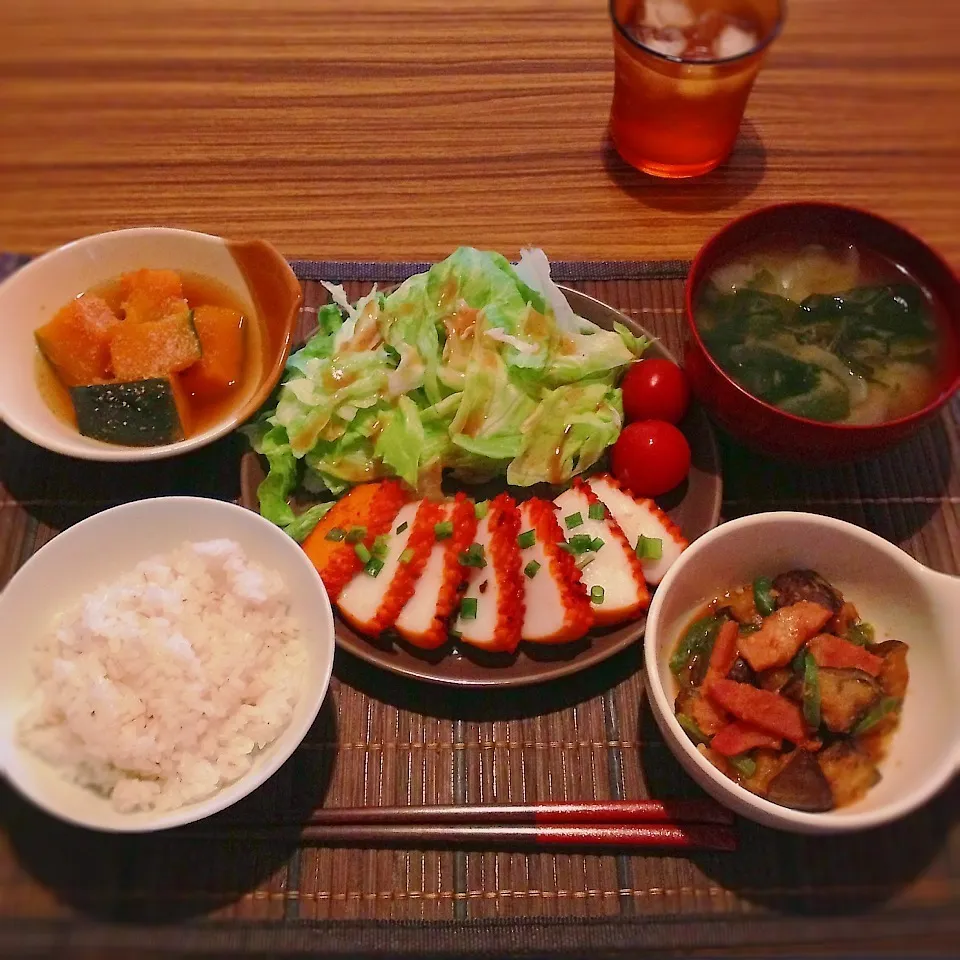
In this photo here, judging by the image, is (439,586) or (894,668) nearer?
(894,668)

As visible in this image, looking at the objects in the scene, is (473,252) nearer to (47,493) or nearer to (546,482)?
(546,482)

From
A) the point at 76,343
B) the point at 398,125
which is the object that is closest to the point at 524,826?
the point at 76,343

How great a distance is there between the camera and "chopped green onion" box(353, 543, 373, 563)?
159 cm

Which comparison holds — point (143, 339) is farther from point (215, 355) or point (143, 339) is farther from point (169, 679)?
point (169, 679)

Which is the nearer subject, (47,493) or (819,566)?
(819,566)

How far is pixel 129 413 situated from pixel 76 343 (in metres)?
0.24

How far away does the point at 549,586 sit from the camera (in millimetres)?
1533

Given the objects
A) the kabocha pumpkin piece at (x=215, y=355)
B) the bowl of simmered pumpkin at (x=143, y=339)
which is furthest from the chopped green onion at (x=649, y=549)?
the kabocha pumpkin piece at (x=215, y=355)

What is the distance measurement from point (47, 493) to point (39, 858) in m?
0.98

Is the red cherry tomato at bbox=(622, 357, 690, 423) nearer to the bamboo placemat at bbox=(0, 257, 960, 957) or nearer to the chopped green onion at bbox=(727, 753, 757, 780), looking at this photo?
the bamboo placemat at bbox=(0, 257, 960, 957)

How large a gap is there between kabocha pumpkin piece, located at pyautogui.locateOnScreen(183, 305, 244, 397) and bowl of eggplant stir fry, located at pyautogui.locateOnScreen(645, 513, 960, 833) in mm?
1106

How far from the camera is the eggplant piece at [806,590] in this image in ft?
4.62

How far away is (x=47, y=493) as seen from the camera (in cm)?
174

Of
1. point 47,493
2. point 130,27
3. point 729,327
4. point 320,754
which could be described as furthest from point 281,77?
point 320,754
